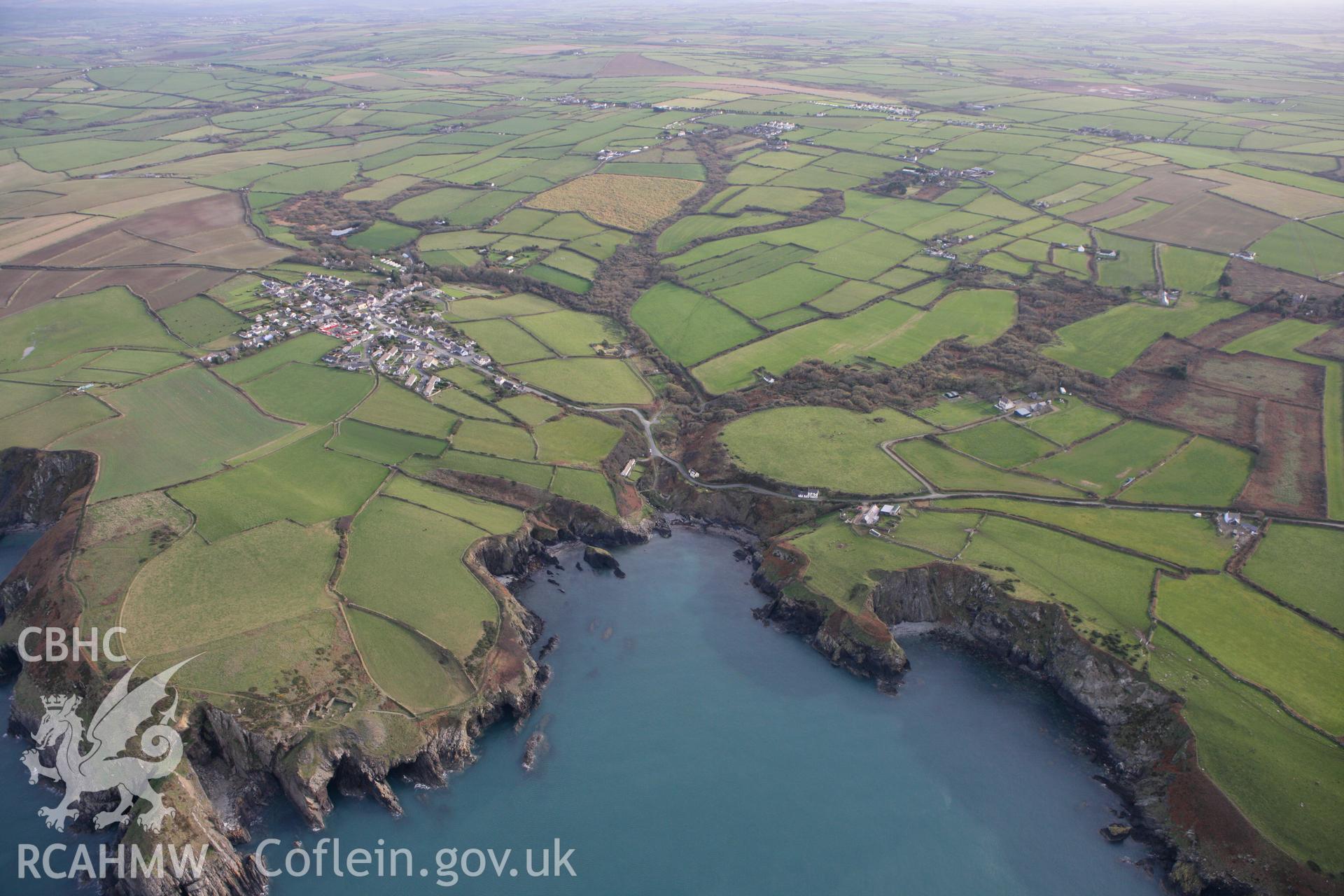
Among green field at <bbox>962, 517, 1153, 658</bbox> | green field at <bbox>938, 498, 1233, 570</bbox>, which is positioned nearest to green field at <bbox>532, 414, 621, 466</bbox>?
green field at <bbox>938, 498, 1233, 570</bbox>

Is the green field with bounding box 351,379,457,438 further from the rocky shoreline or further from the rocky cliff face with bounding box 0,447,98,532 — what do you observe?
the rocky cliff face with bounding box 0,447,98,532

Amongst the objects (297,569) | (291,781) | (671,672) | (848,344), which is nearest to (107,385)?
(297,569)

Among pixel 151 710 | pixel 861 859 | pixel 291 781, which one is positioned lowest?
pixel 861 859

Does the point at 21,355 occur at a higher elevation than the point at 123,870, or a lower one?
higher

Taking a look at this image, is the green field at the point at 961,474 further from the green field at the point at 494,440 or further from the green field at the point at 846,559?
the green field at the point at 494,440

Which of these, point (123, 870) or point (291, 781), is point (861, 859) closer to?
point (291, 781)

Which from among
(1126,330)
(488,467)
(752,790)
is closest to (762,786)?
(752,790)
